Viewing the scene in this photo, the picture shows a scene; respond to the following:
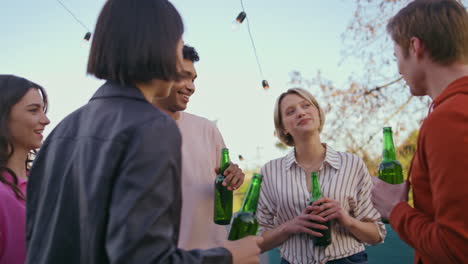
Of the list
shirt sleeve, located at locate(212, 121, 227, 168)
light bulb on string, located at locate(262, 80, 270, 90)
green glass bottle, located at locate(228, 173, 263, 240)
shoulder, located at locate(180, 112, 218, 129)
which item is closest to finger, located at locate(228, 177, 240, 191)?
green glass bottle, located at locate(228, 173, 263, 240)

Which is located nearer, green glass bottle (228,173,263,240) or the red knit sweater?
the red knit sweater

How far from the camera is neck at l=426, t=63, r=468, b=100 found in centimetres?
130

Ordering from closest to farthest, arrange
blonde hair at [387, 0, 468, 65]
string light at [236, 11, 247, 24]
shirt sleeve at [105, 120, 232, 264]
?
shirt sleeve at [105, 120, 232, 264] < blonde hair at [387, 0, 468, 65] < string light at [236, 11, 247, 24]

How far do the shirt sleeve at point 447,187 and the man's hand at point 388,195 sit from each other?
16cm

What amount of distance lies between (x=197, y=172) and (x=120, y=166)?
3.45 ft

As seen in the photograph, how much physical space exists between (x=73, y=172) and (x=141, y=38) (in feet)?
1.20

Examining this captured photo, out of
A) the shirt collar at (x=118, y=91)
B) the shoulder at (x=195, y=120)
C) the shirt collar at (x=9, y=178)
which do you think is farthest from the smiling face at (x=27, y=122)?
the shirt collar at (x=118, y=91)

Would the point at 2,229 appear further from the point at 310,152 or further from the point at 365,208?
the point at 365,208

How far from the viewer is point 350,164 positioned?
7.53 ft

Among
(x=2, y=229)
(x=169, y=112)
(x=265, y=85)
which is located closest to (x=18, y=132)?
(x=2, y=229)

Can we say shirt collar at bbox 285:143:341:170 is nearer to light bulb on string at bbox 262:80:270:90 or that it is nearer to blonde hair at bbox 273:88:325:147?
blonde hair at bbox 273:88:325:147

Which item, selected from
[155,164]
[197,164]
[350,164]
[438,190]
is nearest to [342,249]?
[350,164]

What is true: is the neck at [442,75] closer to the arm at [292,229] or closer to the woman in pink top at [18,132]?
the arm at [292,229]

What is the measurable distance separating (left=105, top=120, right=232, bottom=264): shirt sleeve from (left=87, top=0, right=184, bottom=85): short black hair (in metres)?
0.18
